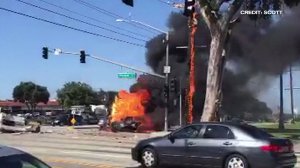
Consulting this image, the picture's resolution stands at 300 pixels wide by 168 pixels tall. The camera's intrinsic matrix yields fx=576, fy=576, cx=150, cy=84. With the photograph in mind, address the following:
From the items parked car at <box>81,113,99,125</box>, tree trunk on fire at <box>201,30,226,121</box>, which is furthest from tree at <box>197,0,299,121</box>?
parked car at <box>81,113,99,125</box>

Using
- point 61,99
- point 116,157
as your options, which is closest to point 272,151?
point 116,157

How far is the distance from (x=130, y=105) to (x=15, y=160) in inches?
2076

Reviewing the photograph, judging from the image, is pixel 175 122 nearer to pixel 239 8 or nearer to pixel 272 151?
pixel 239 8

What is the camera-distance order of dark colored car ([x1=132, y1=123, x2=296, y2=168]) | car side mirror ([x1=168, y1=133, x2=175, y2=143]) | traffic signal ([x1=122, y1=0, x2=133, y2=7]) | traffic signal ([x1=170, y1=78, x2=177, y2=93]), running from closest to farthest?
dark colored car ([x1=132, y1=123, x2=296, y2=168])
car side mirror ([x1=168, y1=133, x2=175, y2=143])
traffic signal ([x1=122, y1=0, x2=133, y2=7])
traffic signal ([x1=170, y1=78, x2=177, y2=93])

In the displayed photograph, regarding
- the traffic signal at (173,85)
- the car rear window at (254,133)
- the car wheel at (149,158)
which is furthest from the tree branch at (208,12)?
the car rear window at (254,133)

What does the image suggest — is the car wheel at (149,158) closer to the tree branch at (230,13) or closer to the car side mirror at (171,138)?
the car side mirror at (171,138)

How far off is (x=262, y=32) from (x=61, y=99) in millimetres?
75574

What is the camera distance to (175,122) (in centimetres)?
6169

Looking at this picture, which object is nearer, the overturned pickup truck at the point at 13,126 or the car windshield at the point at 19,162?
the car windshield at the point at 19,162

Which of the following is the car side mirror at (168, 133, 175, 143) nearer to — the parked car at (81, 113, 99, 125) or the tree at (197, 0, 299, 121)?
the tree at (197, 0, 299, 121)

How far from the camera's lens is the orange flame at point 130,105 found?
56259 millimetres

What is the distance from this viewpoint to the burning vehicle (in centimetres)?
4928

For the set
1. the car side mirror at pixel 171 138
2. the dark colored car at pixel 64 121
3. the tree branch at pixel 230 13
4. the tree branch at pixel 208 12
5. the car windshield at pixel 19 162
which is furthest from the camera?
the dark colored car at pixel 64 121

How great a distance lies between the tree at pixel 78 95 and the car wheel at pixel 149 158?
10863 cm
